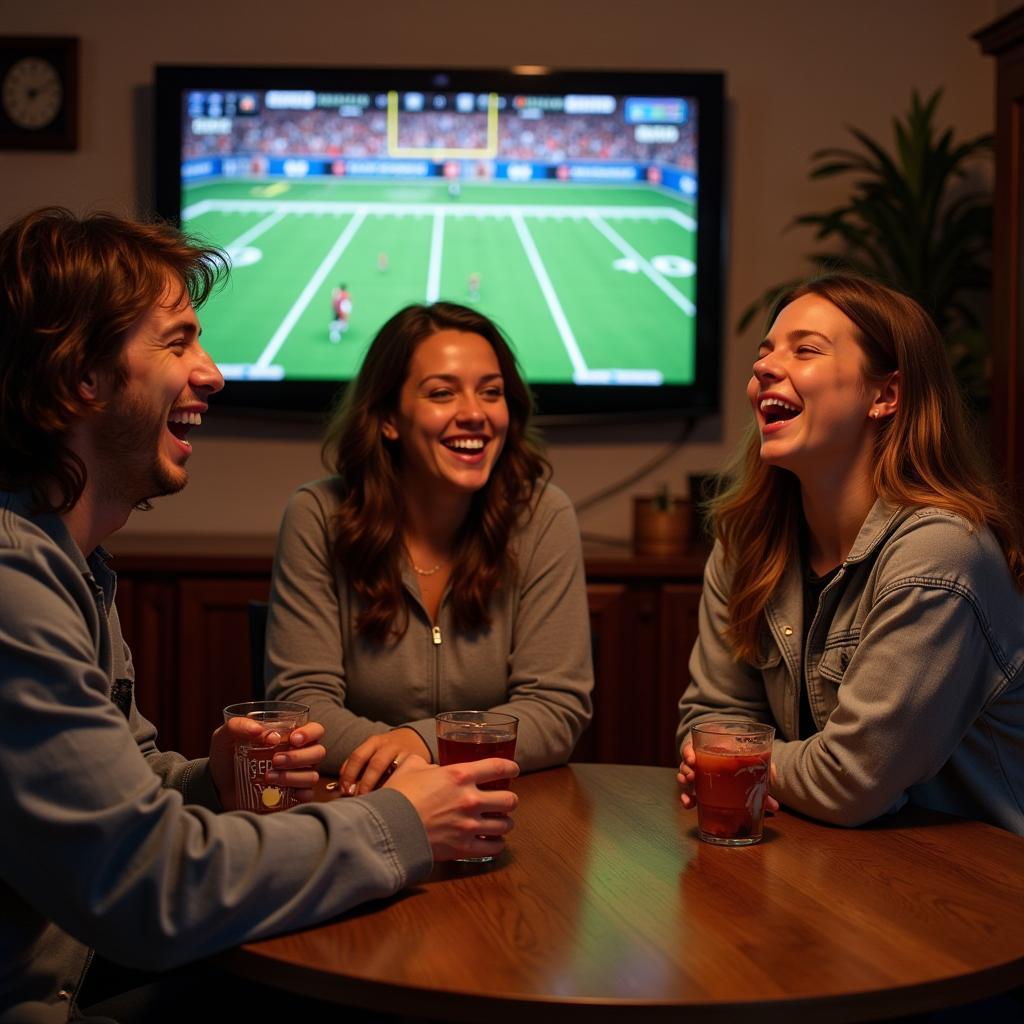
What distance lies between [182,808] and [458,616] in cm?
102

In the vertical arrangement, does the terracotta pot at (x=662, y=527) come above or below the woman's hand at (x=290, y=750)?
above

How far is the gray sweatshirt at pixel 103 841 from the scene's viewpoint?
1.10 metres

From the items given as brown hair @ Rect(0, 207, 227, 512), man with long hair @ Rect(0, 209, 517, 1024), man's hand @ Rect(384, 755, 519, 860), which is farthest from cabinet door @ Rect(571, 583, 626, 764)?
brown hair @ Rect(0, 207, 227, 512)

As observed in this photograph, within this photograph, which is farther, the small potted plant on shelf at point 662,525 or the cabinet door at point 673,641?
the small potted plant on shelf at point 662,525

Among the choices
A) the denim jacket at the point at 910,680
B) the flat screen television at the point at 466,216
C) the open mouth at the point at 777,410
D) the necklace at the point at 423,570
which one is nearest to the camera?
the denim jacket at the point at 910,680

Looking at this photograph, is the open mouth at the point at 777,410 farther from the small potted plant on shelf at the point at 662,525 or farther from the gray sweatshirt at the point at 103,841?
the small potted plant on shelf at the point at 662,525

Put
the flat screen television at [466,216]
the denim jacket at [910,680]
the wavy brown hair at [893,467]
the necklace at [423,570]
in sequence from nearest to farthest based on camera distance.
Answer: the denim jacket at [910,680]
the wavy brown hair at [893,467]
the necklace at [423,570]
the flat screen television at [466,216]

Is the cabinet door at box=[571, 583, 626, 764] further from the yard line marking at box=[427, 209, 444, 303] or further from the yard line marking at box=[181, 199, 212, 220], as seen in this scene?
the yard line marking at box=[181, 199, 212, 220]

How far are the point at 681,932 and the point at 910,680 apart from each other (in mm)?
538

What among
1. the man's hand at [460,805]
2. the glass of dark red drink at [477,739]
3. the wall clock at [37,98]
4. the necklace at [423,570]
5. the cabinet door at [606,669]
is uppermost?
the wall clock at [37,98]

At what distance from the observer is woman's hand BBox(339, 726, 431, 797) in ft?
5.35

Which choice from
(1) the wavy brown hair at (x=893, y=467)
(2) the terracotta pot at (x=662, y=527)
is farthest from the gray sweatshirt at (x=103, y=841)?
(2) the terracotta pot at (x=662, y=527)

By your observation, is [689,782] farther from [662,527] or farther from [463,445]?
[662,527]

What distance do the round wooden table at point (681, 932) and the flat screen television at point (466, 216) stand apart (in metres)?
2.58
